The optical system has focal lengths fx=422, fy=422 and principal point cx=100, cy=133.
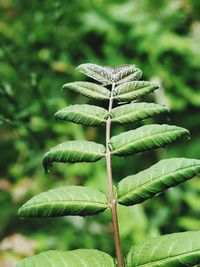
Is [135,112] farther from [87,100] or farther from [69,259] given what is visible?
[87,100]

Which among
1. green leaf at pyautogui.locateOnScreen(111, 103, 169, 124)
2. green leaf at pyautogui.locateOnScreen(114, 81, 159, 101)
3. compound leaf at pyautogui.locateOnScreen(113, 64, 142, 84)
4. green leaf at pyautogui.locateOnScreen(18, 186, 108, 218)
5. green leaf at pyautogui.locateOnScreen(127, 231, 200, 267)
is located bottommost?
green leaf at pyautogui.locateOnScreen(127, 231, 200, 267)

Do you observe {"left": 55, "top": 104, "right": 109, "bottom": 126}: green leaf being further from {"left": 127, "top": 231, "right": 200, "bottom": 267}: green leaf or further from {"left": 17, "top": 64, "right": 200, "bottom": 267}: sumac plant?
{"left": 127, "top": 231, "right": 200, "bottom": 267}: green leaf

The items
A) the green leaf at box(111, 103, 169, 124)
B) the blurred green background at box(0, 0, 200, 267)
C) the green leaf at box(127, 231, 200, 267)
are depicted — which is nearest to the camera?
the green leaf at box(127, 231, 200, 267)

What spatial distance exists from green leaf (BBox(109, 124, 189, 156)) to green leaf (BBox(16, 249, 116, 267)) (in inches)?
5.4

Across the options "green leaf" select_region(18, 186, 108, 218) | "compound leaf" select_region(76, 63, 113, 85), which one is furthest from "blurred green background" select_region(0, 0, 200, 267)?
"green leaf" select_region(18, 186, 108, 218)

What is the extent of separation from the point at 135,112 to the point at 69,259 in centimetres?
22

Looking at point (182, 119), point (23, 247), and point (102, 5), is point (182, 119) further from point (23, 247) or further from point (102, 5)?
point (23, 247)

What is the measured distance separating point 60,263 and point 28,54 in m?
1.29

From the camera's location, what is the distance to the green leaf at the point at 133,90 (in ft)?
1.99

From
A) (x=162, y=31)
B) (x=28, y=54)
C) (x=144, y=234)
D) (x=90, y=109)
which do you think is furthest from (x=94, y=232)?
(x=90, y=109)

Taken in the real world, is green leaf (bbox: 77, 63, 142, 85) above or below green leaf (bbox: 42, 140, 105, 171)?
above

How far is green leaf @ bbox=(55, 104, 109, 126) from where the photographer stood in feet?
1.91

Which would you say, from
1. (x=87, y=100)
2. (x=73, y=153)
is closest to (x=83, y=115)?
(x=73, y=153)

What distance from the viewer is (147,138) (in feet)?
1.80
